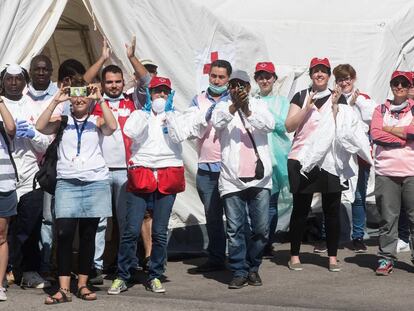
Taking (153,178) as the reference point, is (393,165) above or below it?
above

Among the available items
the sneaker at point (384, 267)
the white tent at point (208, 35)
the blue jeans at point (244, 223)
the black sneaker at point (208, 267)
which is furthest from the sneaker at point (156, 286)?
the sneaker at point (384, 267)

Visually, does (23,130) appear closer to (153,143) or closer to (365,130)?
(153,143)

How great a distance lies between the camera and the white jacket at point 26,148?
859cm

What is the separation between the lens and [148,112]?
28.3ft

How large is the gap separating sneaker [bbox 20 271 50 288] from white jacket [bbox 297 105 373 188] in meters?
2.41

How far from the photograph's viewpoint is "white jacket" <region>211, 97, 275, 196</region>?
28.4 ft

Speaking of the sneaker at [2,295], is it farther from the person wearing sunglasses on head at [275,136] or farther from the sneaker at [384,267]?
the sneaker at [384,267]

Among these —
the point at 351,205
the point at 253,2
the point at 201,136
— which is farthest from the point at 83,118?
the point at 253,2

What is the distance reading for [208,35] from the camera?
11.1m

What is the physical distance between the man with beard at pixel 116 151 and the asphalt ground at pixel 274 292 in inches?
16.0

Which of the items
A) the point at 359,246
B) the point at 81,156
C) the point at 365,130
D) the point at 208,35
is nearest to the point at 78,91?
the point at 81,156

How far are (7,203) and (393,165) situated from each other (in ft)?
11.2

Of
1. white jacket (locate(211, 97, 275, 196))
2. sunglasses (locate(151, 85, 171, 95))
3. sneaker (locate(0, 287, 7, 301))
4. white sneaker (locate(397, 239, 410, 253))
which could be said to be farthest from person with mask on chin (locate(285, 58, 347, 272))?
sneaker (locate(0, 287, 7, 301))

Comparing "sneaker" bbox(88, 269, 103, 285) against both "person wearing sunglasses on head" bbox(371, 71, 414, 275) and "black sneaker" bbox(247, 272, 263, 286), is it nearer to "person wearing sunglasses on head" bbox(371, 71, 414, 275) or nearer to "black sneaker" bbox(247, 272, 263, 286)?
"black sneaker" bbox(247, 272, 263, 286)
